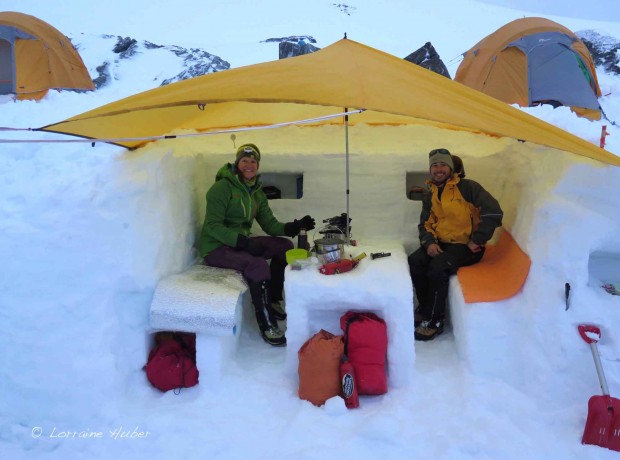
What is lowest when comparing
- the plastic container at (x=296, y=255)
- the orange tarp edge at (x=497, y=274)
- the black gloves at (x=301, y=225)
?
the orange tarp edge at (x=497, y=274)

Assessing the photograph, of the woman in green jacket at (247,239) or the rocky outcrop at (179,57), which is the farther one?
the rocky outcrop at (179,57)

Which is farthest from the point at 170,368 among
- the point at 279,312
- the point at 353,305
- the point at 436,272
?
the point at 436,272

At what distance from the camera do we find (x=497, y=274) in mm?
3129

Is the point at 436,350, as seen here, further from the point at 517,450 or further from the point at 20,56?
the point at 20,56

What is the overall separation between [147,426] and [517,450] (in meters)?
1.71

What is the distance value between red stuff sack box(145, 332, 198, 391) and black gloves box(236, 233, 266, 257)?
78 cm

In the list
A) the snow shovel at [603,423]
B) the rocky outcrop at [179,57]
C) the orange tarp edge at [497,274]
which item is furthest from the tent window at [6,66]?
the snow shovel at [603,423]

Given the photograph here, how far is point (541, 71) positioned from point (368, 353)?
18.7 feet

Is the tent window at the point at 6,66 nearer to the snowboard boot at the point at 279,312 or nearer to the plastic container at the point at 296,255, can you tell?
the snowboard boot at the point at 279,312

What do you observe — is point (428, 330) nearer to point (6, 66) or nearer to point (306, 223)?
point (306, 223)

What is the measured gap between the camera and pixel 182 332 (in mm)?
3041

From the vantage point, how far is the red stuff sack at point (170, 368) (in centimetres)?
272

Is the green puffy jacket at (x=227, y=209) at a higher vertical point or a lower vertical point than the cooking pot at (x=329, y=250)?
higher

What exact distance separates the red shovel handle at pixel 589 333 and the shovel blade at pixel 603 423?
30 cm
